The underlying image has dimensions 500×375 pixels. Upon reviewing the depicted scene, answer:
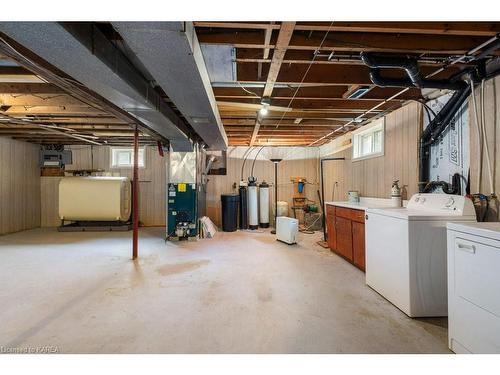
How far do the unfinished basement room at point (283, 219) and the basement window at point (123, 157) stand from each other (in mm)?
1818

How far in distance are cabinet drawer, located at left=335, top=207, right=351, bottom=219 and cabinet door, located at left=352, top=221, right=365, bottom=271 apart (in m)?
0.18

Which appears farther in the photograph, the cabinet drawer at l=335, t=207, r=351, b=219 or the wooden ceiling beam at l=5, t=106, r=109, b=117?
the wooden ceiling beam at l=5, t=106, r=109, b=117

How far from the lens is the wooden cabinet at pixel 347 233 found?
3.12 meters

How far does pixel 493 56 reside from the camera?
2.09 metres

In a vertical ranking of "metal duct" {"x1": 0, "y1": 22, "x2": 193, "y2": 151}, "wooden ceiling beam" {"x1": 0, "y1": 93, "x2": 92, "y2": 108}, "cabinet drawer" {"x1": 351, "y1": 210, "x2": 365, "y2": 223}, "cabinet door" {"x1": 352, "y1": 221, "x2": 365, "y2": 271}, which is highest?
"wooden ceiling beam" {"x1": 0, "y1": 93, "x2": 92, "y2": 108}

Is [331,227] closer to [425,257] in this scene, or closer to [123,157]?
[425,257]

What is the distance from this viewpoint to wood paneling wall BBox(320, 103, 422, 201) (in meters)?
3.06

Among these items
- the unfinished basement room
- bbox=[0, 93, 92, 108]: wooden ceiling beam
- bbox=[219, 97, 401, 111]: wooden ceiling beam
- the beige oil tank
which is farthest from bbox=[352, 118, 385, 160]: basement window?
the beige oil tank

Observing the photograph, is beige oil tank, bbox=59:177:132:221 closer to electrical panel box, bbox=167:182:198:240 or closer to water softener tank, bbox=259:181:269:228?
electrical panel box, bbox=167:182:198:240

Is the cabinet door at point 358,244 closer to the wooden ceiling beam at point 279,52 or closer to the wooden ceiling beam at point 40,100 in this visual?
the wooden ceiling beam at point 279,52

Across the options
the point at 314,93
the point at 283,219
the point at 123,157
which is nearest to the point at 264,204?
the point at 283,219
